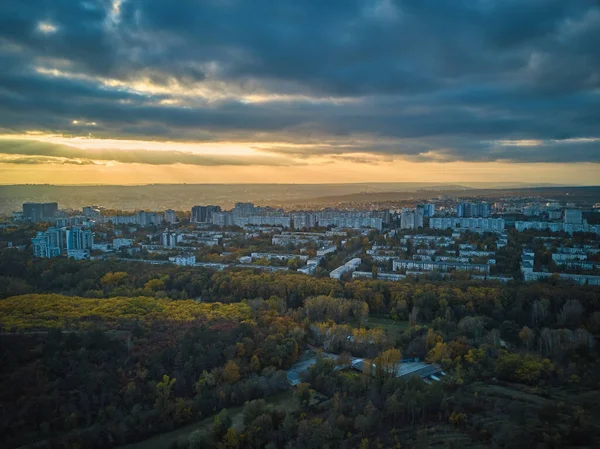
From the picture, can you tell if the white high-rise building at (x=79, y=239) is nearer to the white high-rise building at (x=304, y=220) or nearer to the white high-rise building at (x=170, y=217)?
the white high-rise building at (x=170, y=217)

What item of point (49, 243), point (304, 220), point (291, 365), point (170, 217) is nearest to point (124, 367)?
point (291, 365)

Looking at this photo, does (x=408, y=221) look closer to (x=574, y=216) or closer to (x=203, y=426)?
(x=574, y=216)

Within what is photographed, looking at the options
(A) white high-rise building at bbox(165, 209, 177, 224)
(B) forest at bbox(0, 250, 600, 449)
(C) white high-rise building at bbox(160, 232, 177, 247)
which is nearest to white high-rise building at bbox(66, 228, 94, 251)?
(C) white high-rise building at bbox(160, 232, 177, 247)

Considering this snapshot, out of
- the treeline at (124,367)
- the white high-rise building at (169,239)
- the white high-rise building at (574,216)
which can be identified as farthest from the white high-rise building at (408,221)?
the treeline at (124,367)

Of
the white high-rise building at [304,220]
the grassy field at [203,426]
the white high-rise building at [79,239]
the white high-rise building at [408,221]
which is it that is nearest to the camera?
the grassy field at [203,426]

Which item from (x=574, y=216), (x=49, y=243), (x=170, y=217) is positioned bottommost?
(x=49, y=243)

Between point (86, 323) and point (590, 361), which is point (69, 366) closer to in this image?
point (86, 323)
